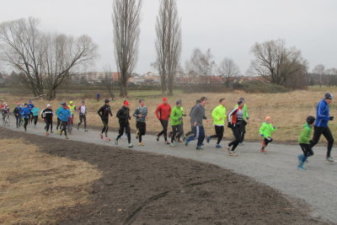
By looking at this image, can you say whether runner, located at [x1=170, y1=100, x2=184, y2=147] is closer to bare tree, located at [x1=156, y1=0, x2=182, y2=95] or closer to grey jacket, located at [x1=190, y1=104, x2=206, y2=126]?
grey jacket, located at [x1=190, y1=104, x2=206, y2=126]

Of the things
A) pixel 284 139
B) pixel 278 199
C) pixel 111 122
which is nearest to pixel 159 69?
pixel 111 122

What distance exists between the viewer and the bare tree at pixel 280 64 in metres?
63.8

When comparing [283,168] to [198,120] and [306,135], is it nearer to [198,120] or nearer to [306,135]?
[306,135]

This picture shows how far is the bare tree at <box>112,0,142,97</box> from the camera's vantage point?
39.7 m

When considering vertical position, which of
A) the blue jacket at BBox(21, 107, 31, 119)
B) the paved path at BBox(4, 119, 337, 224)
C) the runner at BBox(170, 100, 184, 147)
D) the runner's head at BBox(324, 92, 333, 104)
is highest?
the runner's head at BBox(324, 92, 333, 104)

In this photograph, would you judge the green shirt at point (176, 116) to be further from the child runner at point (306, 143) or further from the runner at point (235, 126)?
the child runner at point (306, 143)

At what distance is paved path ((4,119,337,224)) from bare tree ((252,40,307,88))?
177 feet

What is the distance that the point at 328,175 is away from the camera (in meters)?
8.12

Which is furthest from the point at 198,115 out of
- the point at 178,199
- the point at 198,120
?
the point at 178,199

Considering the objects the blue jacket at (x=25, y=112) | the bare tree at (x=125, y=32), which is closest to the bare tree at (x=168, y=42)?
the bare tree at (x=125, y=32)

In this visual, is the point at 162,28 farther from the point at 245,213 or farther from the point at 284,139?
the point at 245,213

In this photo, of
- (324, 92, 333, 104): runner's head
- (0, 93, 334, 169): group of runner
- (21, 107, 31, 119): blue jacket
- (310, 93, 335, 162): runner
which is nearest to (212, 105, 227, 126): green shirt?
(0, 93, 334, 169): group of runner

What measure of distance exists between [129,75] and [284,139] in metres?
28.1

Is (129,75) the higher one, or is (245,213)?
(129,75)
